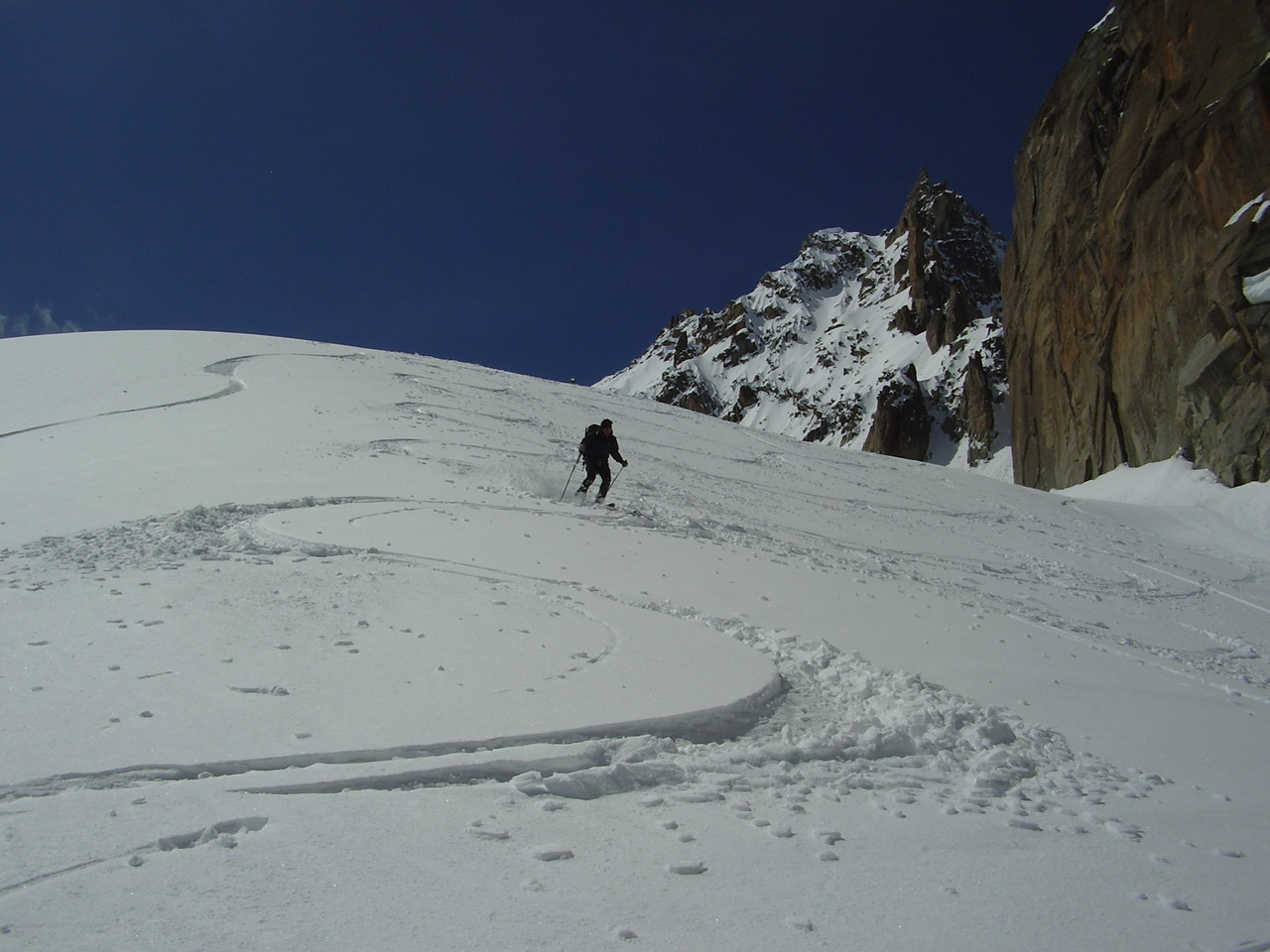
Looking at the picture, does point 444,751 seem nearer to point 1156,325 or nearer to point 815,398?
point 1156,325

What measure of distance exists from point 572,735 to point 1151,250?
3204 centimetres

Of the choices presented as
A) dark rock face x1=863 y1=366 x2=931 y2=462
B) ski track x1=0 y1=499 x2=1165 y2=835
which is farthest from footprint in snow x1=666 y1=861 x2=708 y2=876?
dark rock face x1=863 y1=366 x2=931 y2=462

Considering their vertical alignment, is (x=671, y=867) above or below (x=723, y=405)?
below

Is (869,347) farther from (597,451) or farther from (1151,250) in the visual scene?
(597,451)

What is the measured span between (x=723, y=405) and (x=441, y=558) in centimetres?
15405

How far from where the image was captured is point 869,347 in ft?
480

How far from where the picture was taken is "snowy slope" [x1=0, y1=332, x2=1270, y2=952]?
2.53m

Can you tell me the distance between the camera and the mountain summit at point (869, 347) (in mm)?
108312

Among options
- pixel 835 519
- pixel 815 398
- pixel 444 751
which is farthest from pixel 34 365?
pixel 815 398

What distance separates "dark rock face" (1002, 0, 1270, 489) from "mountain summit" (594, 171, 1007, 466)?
5730 cm

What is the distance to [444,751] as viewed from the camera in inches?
133

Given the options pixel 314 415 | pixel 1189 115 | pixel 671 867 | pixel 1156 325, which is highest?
pixel 1189 115

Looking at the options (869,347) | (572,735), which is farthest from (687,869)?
(869,347)

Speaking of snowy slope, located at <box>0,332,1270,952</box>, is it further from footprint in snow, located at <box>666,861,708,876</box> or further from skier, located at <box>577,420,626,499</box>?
skier, located at <box>577,420,626,499</box>
